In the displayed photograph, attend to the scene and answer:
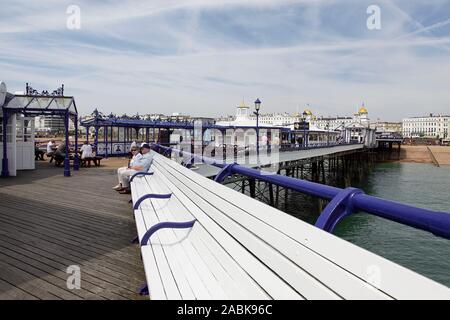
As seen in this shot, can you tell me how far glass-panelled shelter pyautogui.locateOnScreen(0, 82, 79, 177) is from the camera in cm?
1095

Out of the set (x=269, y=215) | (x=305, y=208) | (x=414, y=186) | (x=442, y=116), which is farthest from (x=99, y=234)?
(x=442, y=116)

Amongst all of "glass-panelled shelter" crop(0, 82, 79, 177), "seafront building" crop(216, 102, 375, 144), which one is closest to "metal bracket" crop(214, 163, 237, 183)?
"glass-panelled shelter" crop(0, 82, 79, 177)

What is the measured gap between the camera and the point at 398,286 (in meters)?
1.08

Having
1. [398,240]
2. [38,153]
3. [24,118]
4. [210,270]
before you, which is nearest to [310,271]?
[210,270]

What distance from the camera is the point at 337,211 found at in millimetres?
1714

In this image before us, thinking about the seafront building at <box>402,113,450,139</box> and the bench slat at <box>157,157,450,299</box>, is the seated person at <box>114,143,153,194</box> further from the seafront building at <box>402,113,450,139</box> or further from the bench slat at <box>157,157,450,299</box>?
the seafront building at <box>402,113,450,139</box>

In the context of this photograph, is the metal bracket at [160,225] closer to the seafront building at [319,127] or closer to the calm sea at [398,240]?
the calm sea at [398,240]

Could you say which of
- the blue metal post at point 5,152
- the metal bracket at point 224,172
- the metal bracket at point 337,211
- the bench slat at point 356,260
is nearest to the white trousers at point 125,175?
the metal bracket at point 224,172

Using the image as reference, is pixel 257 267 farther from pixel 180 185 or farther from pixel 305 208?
pixel 305 208

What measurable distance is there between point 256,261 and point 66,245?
324 cm

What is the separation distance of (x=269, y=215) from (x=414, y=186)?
3423cm

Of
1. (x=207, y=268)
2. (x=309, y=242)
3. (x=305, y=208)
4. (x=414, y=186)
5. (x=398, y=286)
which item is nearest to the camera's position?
(x=398, y=286)

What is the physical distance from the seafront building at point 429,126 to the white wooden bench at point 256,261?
19412 cm

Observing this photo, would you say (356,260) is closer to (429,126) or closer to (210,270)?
(210,270)
